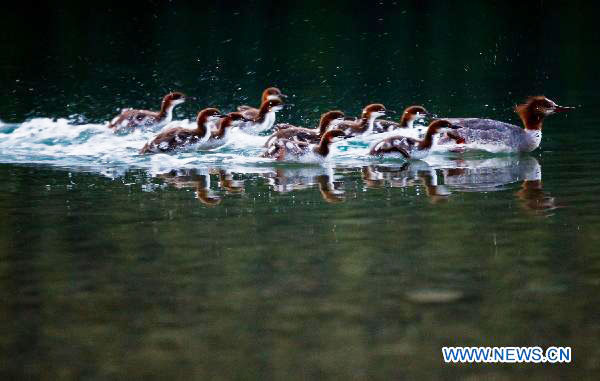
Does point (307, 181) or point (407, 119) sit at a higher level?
point (407, 119)

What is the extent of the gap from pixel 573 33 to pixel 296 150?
54.6ft

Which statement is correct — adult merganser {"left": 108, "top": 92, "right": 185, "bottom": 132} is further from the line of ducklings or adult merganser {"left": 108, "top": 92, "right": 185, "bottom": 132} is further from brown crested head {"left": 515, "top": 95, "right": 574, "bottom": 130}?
brown crested head {"left": 515, "top": 95, "right": 574, "bottom": 130}

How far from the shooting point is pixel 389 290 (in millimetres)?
7801

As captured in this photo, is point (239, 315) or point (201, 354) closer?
point (201, 354)

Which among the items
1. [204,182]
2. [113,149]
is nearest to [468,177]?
[204,182]

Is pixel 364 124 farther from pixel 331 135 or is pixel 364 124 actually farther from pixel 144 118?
pixel 144 118

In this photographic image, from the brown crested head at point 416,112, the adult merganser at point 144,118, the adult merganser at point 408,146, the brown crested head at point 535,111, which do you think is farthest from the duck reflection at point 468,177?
the adult merganser at point 144,118

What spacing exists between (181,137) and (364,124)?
228 cm

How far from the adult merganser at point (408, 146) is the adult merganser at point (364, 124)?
4.55ft

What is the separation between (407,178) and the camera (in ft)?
40.8

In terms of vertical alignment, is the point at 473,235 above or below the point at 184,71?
below

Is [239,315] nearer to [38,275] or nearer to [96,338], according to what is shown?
[96,338]

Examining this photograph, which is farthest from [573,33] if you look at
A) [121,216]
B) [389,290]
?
[389,290]

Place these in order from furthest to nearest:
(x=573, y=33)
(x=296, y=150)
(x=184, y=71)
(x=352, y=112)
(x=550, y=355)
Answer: (x=573, y=33)
(x=184, y=71)
(x=352, y=112)
(x=296, y=150)
(x=550, y=355)
